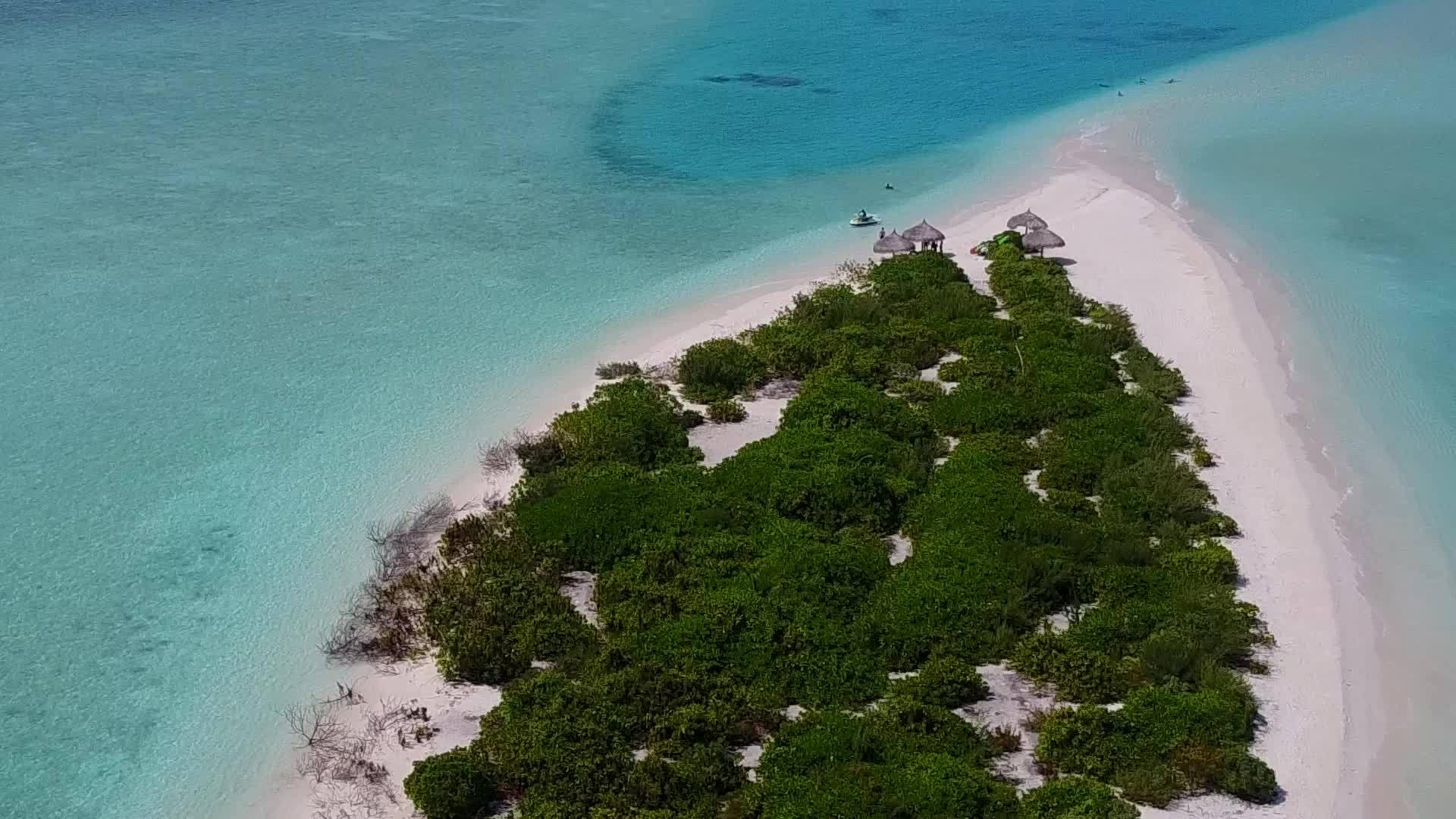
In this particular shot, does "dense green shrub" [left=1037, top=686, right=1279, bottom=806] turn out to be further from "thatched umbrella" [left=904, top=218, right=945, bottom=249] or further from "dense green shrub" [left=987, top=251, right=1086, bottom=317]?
"thatched umbrella" [left=904, top=218, right=945, bottom=249]

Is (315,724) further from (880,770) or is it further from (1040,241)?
(1040,241)

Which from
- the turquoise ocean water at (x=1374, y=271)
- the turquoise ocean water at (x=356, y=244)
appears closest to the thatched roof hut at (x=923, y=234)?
the turquoise ocean water at (x=356, y=244)

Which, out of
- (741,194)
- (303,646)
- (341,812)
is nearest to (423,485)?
(303,646)

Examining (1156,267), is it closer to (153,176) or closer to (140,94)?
(153,176)

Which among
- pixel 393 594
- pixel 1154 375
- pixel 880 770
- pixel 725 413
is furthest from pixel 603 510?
pixel 1154 375

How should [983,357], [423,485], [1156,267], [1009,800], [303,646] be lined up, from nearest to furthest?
[1009,800], [303,646], [423,485], [983,357], [1156,267]

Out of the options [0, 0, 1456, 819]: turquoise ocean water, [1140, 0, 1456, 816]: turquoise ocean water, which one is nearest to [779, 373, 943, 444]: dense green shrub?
[0, 0, 1456, 819]: turquoise ocean water
